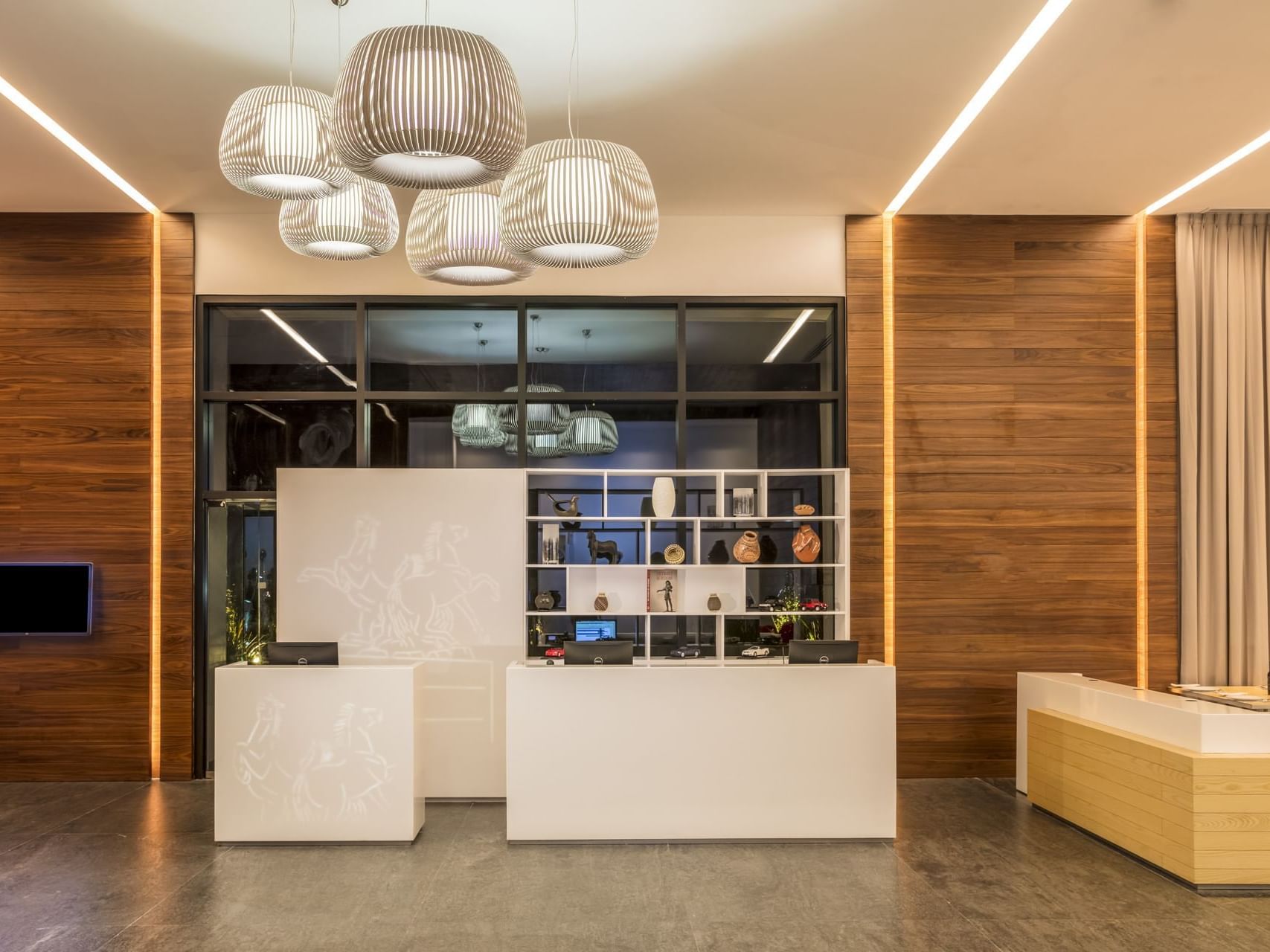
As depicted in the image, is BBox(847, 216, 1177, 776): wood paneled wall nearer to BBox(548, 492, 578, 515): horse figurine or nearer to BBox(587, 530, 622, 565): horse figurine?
BBox(587, 530, 622, 565): horse figurine

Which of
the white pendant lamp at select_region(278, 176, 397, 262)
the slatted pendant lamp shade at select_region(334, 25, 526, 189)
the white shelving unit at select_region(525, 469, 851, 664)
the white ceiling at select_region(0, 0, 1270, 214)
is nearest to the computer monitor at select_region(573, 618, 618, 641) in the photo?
the white shelving unit at select_region(525, 469, 851, 664)

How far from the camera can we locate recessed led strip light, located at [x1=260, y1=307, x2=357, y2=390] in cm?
728

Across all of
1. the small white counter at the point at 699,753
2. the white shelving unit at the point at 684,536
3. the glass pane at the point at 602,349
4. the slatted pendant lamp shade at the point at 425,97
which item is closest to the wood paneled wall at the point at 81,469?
the glass pane at the point at 602,349

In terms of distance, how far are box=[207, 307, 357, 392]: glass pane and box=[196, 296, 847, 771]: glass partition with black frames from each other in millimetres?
11

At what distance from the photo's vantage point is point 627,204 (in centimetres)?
408

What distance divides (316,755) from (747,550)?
3.08m

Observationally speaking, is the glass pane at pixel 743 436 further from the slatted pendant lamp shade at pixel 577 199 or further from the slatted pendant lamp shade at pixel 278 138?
the slatted pendant lamp shade at pixel 278 138

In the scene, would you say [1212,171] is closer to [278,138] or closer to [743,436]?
[743,436]

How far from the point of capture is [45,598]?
694cm

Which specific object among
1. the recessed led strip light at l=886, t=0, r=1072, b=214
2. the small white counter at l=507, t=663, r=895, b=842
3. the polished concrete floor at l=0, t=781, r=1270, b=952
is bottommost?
the polished concrete floor at l=0, t=781, r=1270, b=952

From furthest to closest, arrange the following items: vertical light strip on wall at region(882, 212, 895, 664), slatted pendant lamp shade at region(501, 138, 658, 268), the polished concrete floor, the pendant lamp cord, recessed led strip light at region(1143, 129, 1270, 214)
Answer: vertical light strip on wall at region(882, 212, 895, 664) → recessed led strip light at region(1143, 129, 1270, 214) → the pendant lamp cord → the polished concrete floor → slatted pendant lamp shade at region(501, 138, 658, 268)

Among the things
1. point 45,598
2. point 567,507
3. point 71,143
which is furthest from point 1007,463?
point 45,598

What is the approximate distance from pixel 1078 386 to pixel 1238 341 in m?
1.13

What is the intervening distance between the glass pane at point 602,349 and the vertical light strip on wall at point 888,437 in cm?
153
